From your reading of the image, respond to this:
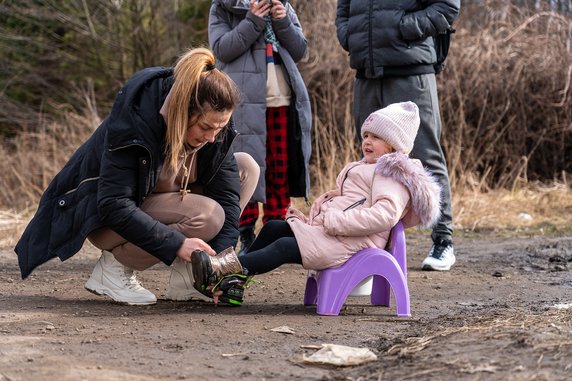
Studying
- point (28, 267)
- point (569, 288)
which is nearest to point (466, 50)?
point (569, 288)

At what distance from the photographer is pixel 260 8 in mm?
6113

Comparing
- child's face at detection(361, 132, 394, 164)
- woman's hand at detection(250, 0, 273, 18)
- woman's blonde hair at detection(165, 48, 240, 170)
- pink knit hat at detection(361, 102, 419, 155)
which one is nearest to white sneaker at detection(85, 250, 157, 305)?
woman's blonde hair at detection(165, 48, 240, 170)

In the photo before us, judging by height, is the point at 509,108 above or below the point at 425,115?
below

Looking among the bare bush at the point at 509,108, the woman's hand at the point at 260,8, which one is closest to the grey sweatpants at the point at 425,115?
the woman's hand at the point at 260,8

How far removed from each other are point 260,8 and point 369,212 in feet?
6.86

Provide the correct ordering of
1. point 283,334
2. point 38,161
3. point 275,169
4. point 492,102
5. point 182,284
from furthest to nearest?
point 38,161, point 492,102, point 275,169, point 182,284, point 283,334

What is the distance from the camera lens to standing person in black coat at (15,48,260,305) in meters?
4.44

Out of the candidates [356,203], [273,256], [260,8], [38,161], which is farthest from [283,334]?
[38,161]

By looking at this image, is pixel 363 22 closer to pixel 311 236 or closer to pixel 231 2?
pixel 231 2

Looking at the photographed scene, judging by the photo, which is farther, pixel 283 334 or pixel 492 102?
pixel 492 102

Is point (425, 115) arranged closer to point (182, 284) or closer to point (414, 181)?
point (414, 181)

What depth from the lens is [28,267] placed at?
4758mm

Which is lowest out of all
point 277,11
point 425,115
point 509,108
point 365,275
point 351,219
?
point 365,275

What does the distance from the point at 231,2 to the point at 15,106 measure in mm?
8957
